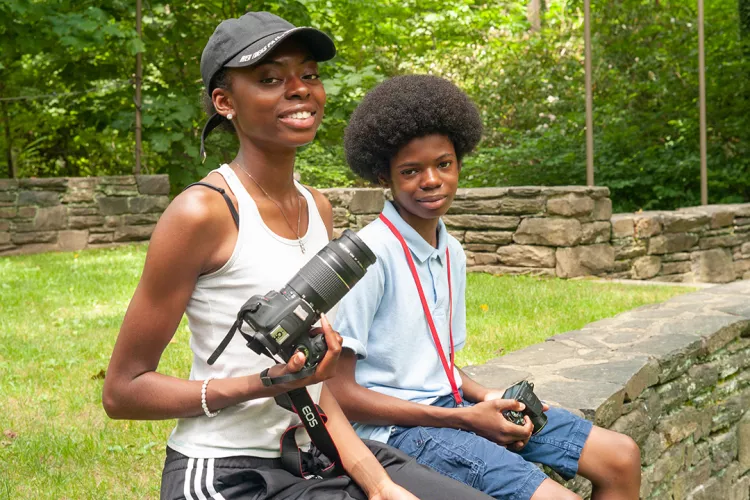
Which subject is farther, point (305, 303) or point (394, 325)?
point (394, 325)

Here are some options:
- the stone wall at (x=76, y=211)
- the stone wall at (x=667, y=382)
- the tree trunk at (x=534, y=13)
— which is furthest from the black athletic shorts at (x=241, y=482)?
the tree trunk at (x=534, y=13)

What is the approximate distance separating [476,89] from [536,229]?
246 inches

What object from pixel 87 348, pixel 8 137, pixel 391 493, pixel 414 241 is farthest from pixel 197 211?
pixel 8 137

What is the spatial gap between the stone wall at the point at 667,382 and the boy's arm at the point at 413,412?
2.56ft

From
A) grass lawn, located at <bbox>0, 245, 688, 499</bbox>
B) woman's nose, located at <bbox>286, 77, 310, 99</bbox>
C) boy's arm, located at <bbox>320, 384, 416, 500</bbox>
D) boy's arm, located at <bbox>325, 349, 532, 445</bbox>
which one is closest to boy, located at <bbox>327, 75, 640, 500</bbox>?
boy's arm, located at <bbox>325, 349, 532, 445</bbox>

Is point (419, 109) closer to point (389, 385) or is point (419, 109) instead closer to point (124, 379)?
point (389, 385)

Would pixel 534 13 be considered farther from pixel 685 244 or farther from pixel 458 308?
pixel 458 308

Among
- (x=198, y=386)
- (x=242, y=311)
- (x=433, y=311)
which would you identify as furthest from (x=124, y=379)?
(x=433, y=311)

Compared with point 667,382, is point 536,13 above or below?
above

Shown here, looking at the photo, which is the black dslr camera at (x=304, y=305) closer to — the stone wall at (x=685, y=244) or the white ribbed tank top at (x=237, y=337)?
the white ribbed tank top at (x=237, y=337)

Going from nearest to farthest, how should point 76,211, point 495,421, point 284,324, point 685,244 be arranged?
point 284,324
point 495,421
point 685,244
point 76,211

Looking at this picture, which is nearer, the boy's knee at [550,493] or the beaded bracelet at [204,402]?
the beaded bracelet at [204,402]

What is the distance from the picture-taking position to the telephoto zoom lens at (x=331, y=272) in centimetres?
156

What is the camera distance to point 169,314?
5.43 feet
